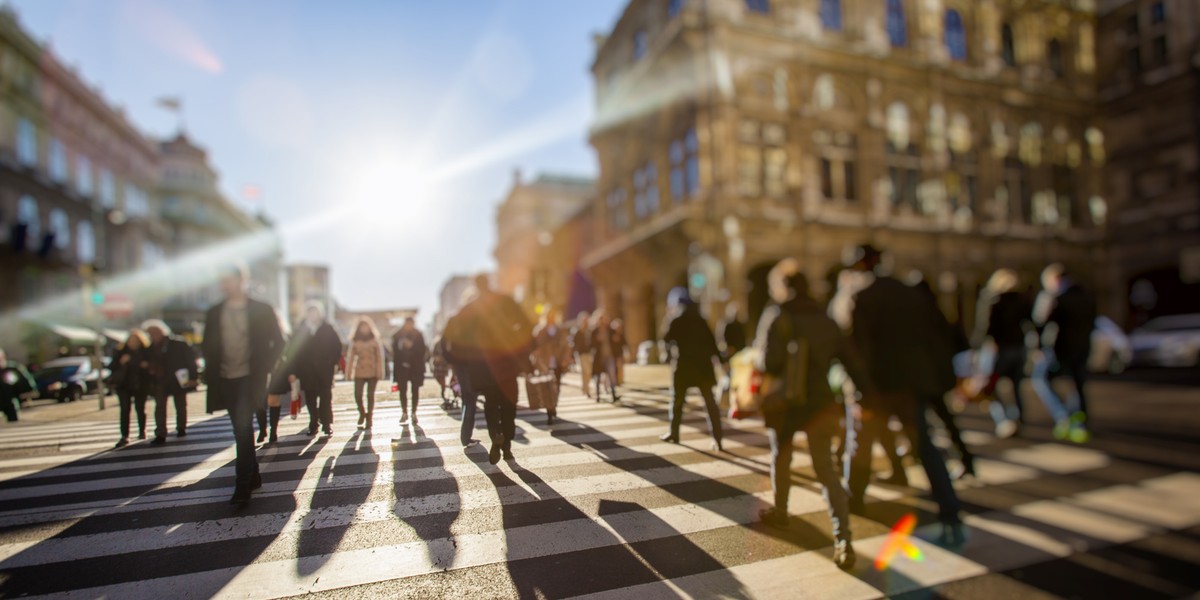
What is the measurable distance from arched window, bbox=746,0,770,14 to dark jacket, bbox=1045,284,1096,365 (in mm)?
19269

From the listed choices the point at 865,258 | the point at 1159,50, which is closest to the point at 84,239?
the point at 865,258

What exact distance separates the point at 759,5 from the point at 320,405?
24540 mm

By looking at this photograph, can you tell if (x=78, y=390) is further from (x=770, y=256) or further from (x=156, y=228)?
(x=770, y=256)

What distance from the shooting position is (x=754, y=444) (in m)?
4.55

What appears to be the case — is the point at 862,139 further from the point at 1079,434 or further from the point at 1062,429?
the point at 1079,434

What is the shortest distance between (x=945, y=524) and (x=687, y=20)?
2068 centimetres

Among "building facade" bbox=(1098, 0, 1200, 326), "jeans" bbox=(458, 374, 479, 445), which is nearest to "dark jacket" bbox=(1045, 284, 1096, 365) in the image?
"jeans" bbox=(458, 374, 479, 445)

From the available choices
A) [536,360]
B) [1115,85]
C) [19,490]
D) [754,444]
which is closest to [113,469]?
[19,490]

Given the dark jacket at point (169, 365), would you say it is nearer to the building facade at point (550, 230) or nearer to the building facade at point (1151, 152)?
the building facade at point (1151, 152)

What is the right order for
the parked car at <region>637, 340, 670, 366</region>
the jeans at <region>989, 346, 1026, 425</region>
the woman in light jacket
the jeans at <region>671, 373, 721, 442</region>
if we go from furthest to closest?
the jeans at <region>989, 346, 1026, 425</region> → the parked car at <region>637, 340, 670, 366</region> → the jeans at <region>671, 373, 721, 442</region> → the woman in light jacket

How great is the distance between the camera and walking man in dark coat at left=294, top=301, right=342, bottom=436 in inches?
83.9

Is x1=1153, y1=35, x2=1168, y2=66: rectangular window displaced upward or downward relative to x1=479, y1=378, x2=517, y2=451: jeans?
upward

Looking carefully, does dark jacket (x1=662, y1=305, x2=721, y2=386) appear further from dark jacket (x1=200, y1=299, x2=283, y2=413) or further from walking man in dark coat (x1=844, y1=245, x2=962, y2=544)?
dark jacket (x1=200, y1=299, x2=283, y2=413)

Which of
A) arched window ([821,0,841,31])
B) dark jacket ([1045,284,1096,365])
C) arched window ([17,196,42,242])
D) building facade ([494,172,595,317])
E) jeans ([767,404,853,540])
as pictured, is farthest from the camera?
building facade ([494,172,595,317])
